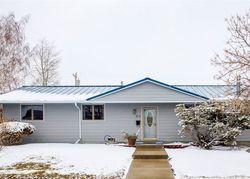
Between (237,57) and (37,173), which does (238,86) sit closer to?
(237,57)

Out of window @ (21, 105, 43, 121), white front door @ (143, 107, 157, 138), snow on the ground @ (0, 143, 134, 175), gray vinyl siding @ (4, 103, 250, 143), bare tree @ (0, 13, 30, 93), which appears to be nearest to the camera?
snow on the ground @ (0, 143, 134, 175)

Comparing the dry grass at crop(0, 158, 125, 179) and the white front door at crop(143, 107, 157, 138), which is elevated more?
the white front door at crop(143, 107, 157, 138)

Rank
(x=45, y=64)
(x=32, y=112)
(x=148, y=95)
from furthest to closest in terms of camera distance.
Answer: (x=45, y=64), (x=32, y=112), (x=148, y=95)

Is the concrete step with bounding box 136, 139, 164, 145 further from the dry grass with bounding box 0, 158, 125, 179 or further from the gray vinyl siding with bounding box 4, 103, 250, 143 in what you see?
the dry grass with bounding box 0, 158, 125, 179

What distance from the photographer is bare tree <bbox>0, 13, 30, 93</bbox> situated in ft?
60.7

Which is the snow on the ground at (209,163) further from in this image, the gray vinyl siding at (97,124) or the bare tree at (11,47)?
the bare tree at (11,47)

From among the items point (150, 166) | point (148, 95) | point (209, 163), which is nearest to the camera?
point (150, 166)

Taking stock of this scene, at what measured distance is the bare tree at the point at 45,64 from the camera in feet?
110

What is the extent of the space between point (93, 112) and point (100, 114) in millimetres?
442

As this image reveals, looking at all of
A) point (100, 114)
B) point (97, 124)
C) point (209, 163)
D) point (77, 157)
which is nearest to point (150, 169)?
point (209, 163)

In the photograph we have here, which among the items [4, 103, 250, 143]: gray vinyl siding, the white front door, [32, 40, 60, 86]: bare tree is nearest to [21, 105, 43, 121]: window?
[4, 103, 250, 143]: gray vinyl siding

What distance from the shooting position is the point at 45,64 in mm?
34031

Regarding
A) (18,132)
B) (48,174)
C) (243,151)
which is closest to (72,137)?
(18,132)

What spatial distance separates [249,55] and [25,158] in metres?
9.64
